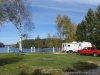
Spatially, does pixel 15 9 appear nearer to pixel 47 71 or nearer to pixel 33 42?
pixel 47 71

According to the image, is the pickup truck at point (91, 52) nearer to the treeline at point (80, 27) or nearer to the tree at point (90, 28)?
the tree at point (90, 28)

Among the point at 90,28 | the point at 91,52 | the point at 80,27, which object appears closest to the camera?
the point at 91,52

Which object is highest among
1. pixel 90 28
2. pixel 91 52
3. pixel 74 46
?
pixel 90 28

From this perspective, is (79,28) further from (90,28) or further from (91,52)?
(91,52)

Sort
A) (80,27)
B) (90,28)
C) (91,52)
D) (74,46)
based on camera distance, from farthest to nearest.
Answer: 1. (80,27)
2. (90,28)
3. (74,46)
4. (91,52)

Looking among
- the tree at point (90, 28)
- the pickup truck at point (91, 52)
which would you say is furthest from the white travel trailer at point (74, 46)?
the pickup truck at point (91, 52)

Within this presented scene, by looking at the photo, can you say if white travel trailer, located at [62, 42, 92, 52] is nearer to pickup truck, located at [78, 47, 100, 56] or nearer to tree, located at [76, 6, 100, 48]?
tree, located at [76, 6, 100, 48]

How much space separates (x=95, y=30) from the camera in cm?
8725

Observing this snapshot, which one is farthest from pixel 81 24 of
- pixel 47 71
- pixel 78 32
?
pixel 47 71

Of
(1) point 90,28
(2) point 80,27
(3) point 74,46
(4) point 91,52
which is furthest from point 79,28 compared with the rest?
(4) point 91,52

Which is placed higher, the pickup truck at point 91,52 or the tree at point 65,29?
the tree at point 65,29

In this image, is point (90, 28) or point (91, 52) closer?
point (91, 52)

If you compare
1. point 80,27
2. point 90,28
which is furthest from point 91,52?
point 80,27

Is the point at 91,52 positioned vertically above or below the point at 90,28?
below
